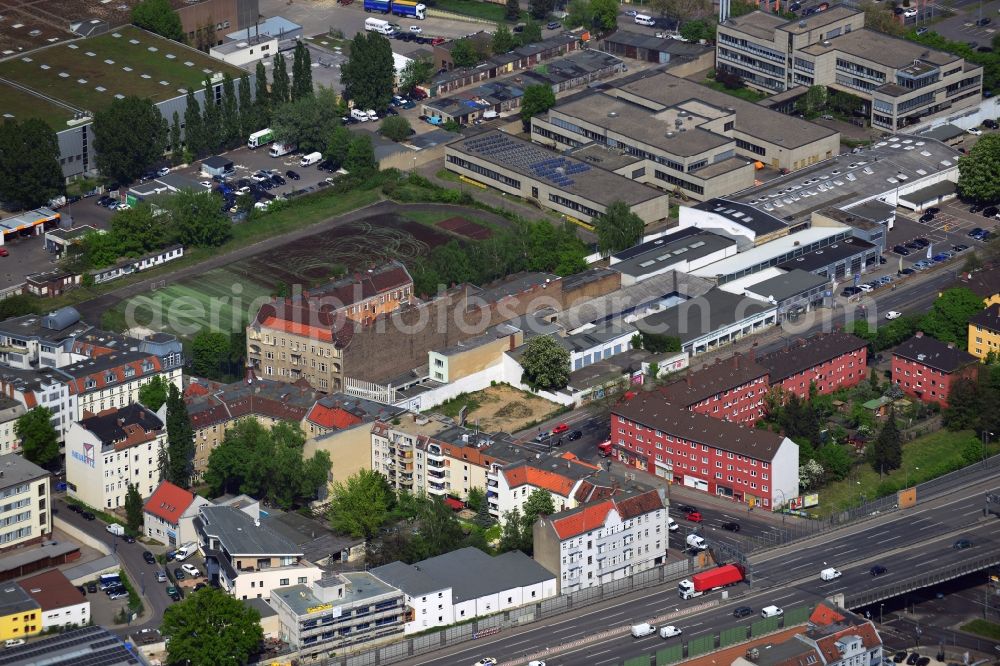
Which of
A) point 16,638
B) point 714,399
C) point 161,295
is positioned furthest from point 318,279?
point 16,638

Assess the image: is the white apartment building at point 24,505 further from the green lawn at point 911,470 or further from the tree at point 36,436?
the green lawn at point 911,470

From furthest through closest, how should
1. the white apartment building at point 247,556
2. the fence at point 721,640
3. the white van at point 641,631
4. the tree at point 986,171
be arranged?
the tree at point 986,171
the white apartment building at point 247,556
the white van at point 641,631
the fence at point 721,640

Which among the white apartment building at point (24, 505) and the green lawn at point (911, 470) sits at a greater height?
the white apartment building at point (24, 505)

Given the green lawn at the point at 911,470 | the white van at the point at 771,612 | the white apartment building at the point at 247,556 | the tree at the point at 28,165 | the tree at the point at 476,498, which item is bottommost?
the green lawn at the point at 911,470

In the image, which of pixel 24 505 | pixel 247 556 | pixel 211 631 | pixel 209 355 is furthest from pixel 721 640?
pixel 209 355

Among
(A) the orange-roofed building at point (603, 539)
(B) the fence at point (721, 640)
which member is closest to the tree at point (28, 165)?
(A) the orange-roofed building at point (603, 539)

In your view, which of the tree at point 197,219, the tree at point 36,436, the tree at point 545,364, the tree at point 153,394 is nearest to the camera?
the tree at point 36,436
